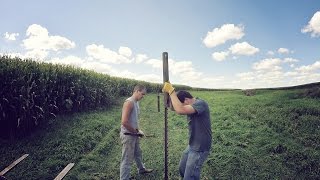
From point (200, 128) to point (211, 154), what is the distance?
4886 millimetres

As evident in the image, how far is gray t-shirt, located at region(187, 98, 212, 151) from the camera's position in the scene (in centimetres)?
605

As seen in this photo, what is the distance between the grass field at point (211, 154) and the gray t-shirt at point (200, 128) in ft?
9.35

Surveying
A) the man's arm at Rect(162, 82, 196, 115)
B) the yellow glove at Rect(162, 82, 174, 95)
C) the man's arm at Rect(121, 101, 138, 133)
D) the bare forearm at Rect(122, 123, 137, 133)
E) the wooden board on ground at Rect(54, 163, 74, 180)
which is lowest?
the wooden board on ground at Rect(54, 163, 74, 180)

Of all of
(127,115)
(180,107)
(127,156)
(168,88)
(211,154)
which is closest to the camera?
(180,107)

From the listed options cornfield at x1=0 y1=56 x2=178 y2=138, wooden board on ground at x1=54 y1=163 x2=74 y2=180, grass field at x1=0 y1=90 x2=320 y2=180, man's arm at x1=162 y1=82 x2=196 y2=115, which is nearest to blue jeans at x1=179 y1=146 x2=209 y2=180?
man's arm at x1=162 y1=82 x2=196 y2=115

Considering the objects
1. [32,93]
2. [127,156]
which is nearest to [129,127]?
[127,156]

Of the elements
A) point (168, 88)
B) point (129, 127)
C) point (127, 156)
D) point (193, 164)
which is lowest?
point (127, 156)

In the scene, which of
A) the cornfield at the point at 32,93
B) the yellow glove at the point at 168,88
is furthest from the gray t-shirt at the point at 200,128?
the cornfield at the point at 32,93

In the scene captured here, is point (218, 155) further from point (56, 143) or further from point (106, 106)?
point (106, 106)

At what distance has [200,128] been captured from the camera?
6.10 metres

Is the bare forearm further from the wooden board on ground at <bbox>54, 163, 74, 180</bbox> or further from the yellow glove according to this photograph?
the wooden board on ground at <bbox>54, 163, 74, 180</bbox>

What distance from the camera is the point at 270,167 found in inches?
362

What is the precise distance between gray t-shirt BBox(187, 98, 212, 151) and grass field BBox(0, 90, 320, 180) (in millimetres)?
2848

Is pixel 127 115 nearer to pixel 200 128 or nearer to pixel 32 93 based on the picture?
pixel 200 128
